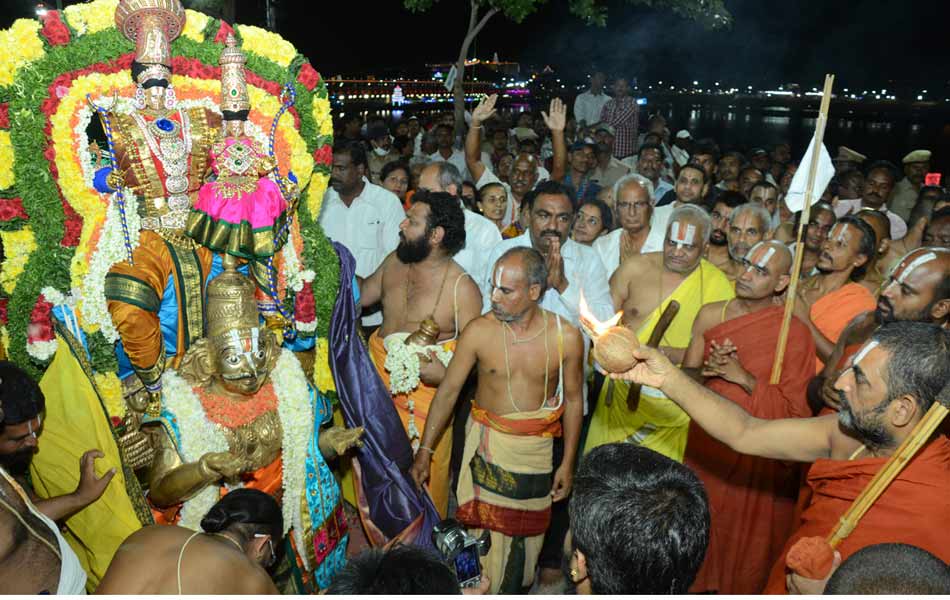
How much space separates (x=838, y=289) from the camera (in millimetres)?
5098

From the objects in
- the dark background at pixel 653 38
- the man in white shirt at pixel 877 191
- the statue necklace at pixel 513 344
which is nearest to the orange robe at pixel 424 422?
the statue necklace at pixel 513 344

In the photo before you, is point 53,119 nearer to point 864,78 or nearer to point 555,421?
point 555,421

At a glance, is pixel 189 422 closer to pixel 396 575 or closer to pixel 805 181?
pixel 396 575

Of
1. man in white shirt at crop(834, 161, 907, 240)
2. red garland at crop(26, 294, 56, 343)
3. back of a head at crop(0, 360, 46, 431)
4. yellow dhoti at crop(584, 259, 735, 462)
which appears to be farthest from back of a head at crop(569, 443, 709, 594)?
man in white shirt at crop(834, 161, 907, 240)

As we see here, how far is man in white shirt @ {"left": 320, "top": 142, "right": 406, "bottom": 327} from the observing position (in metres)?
6.84

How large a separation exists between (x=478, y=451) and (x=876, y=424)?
2.23 m

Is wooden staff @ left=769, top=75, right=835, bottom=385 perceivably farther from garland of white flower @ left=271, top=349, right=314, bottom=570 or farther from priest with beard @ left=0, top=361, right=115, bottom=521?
priest with beard @ left=0, top=361, right=115, bottom=521

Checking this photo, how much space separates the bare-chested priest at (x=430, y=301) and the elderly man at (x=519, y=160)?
2.54 metres

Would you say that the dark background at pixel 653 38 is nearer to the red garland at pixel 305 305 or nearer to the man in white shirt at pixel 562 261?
the man in white shirt at pixel 562 261

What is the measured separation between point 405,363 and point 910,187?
7.66 meters

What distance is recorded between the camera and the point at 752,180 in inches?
330

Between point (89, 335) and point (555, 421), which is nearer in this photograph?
point (89, 335)

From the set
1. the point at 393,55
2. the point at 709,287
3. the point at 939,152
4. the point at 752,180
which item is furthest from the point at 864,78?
the point at 709,287

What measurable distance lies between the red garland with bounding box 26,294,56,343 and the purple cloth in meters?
1.36
